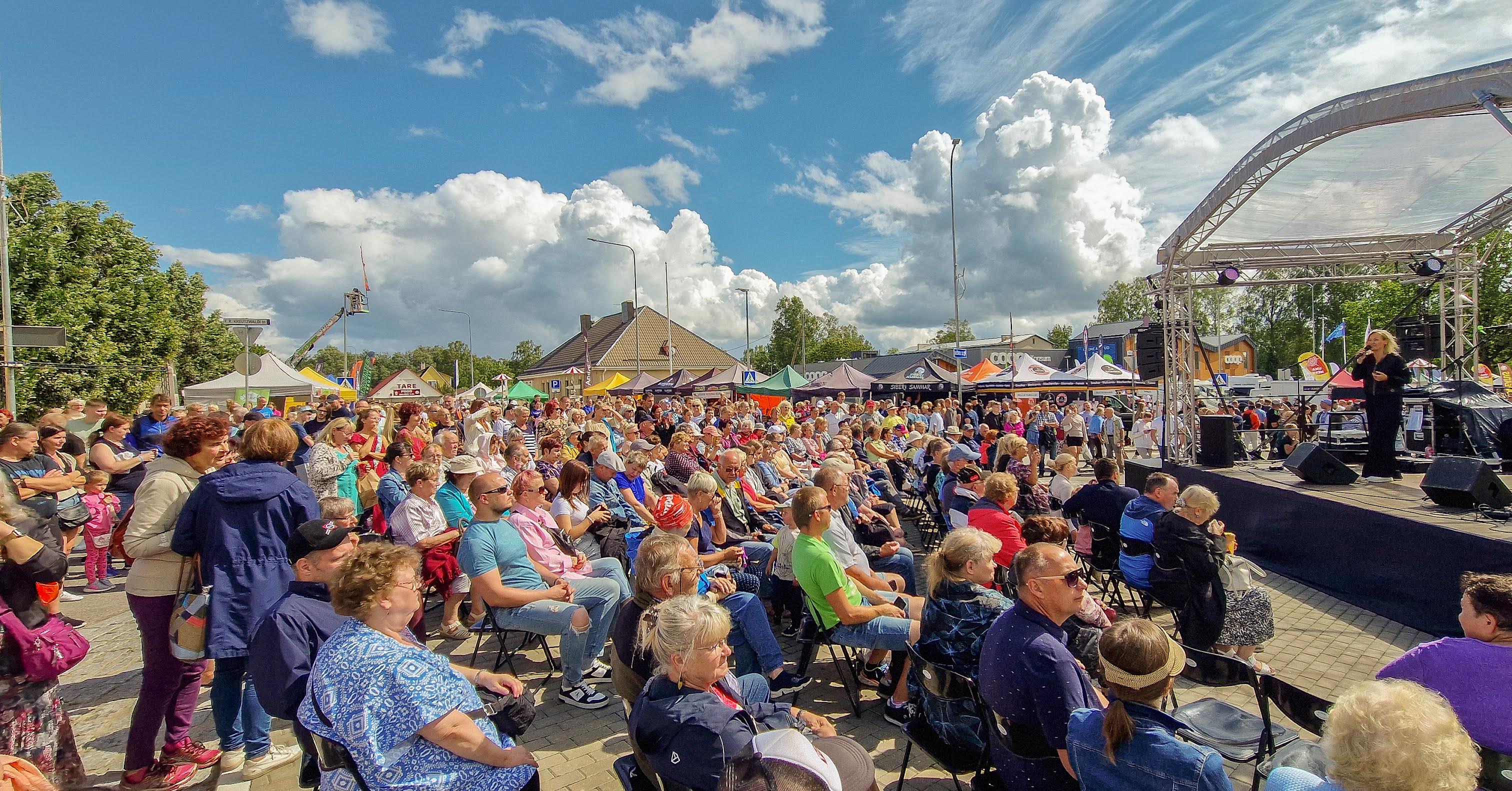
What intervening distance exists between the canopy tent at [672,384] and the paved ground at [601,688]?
68.3 ft

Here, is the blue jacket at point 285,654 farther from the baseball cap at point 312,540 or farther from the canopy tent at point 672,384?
the canopy tent at point 672,384

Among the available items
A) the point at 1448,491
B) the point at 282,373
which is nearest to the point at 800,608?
the point at 1448,491

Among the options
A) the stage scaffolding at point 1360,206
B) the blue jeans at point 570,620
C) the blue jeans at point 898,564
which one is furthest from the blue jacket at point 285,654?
the stage scaffolding at point 1360,206

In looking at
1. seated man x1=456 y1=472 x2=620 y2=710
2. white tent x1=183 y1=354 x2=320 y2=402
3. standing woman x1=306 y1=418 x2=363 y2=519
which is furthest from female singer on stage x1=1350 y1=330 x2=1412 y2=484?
white tent x1=183 y1=354 x2=320 y2=402

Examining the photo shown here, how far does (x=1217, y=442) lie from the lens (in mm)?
9656

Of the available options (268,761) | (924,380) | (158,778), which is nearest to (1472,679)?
(268,761)

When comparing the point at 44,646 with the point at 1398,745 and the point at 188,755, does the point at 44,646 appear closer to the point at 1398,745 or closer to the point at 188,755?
the point at 188,755

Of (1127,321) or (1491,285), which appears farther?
(1127,321)

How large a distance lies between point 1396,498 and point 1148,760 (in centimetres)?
710

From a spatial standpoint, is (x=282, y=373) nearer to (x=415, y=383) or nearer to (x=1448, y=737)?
(x=415, y=383)

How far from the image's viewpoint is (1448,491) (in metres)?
5.93

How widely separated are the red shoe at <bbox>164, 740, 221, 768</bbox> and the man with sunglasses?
142 inches

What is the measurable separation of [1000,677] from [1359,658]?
13.6ft

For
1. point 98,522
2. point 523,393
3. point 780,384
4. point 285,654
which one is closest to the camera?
point 285,654
